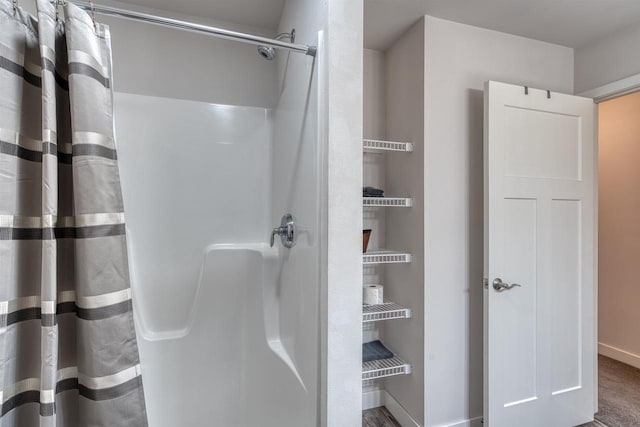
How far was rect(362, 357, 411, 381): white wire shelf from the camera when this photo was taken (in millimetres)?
1702

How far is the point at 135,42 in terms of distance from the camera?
5.76 feet

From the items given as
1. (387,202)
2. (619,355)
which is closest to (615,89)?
(387,202)

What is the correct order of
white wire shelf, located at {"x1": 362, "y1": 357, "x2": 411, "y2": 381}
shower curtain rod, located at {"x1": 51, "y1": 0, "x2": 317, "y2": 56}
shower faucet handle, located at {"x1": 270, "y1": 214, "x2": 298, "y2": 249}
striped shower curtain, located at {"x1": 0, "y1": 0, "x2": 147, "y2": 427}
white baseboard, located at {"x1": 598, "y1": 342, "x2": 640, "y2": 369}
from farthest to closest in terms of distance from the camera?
1. white baseboard, located at {"x1": 598, "y1": 342, "x2": 640, "y2": 369}
2. white wire shelf, located at {"x1": 362, "y1": 357, "x2": 411, "y2": 381}
3. shower faucet handle, located at {"x1": 270, "y1": 214, "x2": 298, "y2": 249}
4. shower curtain rod, located at {"x1": 51, "y1": 0, "x2": 317, "y2": 56}
5. striped shower curtain, located at {"x1": 0, "y1": 0, "x2": 147, "y2": 427}

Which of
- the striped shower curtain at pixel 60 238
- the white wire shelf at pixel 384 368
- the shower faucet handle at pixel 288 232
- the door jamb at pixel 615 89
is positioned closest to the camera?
the striped shower curtain at pixel 60 238

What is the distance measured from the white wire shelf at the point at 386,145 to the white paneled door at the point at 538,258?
44 cm

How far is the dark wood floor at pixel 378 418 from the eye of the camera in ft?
6.40

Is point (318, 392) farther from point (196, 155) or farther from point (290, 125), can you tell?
point (196, 155)

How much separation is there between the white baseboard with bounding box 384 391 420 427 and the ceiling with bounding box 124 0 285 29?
99.1 inches

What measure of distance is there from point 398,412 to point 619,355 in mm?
2317

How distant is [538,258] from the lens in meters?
1.88

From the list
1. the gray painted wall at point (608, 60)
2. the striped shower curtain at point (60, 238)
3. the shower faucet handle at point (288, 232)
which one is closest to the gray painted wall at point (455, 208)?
the gray painted wall at point (608, 60)

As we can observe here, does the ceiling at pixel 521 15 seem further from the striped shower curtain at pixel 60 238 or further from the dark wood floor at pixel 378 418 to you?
the dark wood floor at pixel 378 418

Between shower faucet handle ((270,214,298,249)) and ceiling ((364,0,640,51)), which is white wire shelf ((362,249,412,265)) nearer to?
shower faucet handle ((270,214,298,249))

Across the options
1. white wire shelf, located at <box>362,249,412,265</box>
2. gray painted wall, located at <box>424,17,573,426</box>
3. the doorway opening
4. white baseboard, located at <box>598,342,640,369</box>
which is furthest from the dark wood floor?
white baseboard, located at <box>598,342,640,369</box>
